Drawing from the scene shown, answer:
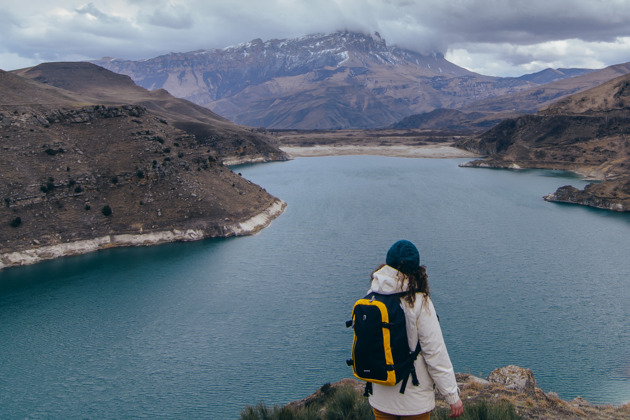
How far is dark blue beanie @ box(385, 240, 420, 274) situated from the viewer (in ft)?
23.3

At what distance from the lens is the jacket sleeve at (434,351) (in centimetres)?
696

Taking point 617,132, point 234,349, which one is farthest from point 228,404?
point 617,132

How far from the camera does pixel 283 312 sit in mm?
35625

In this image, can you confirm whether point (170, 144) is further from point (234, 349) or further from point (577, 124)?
point (577, 124)

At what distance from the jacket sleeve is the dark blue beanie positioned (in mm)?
509

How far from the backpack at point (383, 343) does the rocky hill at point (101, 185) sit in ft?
167

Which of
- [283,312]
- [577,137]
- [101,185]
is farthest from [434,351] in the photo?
[577,137]

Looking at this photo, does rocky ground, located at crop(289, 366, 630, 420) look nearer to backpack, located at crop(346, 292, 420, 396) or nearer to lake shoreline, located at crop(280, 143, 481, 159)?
backpack, located at crop(346, 292, 420, 396)

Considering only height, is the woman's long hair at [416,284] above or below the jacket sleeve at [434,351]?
above

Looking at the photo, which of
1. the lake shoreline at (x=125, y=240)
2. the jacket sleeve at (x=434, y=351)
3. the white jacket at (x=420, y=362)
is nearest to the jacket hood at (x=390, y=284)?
the white jacket at (x=420, y=362)

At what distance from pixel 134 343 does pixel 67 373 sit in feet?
15.1

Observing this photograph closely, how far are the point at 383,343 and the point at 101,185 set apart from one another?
192ft

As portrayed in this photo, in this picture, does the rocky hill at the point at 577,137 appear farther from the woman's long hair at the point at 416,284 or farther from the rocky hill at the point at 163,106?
the woman's long hair at the point at 416,284

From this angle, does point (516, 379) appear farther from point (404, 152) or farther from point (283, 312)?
point (404, 152)
